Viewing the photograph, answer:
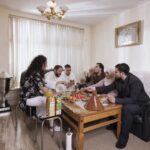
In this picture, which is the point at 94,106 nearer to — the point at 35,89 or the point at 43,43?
the point at 35,89

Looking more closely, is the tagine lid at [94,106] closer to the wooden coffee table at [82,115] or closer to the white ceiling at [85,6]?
the wooden coffee table at [82,115]

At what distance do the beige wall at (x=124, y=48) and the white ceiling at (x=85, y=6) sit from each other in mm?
188

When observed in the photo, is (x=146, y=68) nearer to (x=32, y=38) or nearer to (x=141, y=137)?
(x=141, y=137)

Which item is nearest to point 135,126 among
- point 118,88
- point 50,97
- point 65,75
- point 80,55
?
point 118,88

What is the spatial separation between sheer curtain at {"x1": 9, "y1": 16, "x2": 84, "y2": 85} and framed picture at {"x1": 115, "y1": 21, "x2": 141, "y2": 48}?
1.35m

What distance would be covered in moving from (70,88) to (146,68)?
167 cm

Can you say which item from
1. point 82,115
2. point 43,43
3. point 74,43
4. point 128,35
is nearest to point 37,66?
point 82,115

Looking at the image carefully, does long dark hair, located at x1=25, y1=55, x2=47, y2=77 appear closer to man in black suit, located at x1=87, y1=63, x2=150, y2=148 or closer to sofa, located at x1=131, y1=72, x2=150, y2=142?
man in black suit, located at x1=87, y1=63, x2=150, y2=148

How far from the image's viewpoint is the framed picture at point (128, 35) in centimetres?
320

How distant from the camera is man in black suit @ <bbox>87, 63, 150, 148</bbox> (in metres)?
2.03

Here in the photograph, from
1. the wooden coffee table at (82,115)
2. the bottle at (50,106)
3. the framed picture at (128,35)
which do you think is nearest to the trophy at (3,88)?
the wooden coffee table at (82,115)

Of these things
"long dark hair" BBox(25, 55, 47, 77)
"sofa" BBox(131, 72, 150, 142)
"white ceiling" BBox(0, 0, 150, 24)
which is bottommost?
"sofa" BBox(131, 72, 150, 142)

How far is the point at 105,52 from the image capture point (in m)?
4.28

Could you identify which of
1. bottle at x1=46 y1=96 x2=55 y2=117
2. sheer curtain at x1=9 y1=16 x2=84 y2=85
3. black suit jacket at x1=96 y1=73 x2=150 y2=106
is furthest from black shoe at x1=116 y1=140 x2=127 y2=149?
sheer curtain at x1=9 y1=16 x2=84 y2=85
